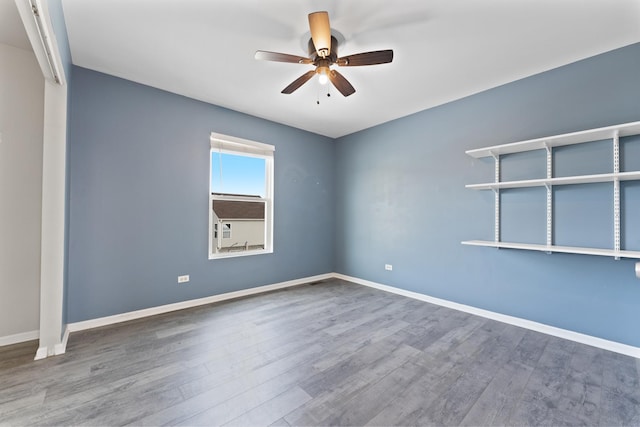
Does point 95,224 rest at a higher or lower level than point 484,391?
higher

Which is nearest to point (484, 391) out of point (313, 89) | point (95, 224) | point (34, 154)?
point (313, 89)

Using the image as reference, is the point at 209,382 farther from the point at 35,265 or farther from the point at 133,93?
the point at 133,93

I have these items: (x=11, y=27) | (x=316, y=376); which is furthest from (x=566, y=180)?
(x=11, y=27)

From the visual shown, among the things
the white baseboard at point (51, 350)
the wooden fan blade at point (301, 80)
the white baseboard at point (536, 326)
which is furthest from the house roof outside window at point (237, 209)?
the white baseboard at point (536, 326)

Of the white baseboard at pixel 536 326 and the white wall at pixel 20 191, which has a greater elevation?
the white wall at pixel 20 191

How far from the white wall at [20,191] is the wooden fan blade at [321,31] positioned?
281cm

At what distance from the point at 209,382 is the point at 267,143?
336 centimetres

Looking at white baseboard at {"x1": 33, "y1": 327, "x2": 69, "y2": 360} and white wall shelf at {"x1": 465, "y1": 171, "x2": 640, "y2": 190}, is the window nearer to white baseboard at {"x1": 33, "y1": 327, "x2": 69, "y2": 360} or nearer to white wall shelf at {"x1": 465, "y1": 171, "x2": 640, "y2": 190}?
white baseboard at {"x1": 33, "y1": 327, "x2": 69, "y2": 360}

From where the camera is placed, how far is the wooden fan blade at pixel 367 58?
6.71 ft

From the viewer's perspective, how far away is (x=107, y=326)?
9.25 feet

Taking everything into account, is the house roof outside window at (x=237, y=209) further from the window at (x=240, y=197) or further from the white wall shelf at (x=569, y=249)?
the white wall shelf at (x=569, y=249)

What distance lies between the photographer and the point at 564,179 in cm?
243

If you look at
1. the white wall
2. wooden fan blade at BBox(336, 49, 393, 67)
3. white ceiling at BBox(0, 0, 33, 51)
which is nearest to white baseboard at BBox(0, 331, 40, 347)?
the white wall

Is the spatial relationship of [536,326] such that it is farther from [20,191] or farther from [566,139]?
[20,191]
